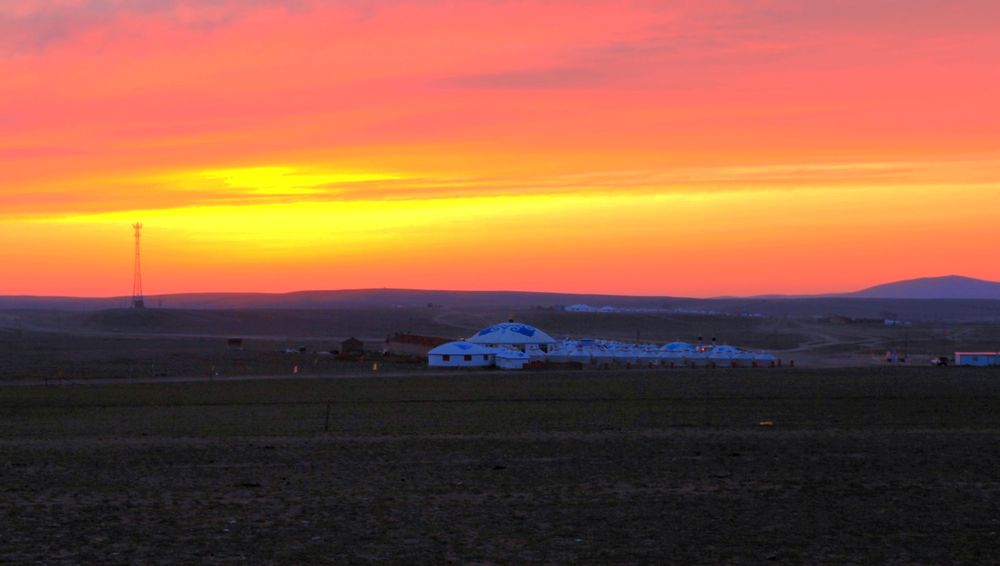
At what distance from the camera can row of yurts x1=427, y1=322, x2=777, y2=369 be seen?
75062 mm

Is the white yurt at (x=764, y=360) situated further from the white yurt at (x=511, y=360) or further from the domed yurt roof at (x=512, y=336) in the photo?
the white yurt at (x=511, y=360)

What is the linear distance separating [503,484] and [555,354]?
62992 millimetres

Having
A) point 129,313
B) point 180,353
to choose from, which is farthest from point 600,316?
point 180,353

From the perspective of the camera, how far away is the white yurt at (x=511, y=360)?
2889 inches

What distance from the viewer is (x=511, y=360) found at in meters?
73.4

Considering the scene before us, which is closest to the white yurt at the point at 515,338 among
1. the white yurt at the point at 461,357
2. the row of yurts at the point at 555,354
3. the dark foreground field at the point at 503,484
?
the row of yurts at the point at 555,354

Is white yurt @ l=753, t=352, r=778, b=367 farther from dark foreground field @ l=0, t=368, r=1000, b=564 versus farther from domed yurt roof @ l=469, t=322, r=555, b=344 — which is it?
dark foreground field @ l=0, t=368, r=1000, b=564

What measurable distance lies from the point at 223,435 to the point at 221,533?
1404cm

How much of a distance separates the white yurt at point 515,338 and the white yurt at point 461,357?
769cm

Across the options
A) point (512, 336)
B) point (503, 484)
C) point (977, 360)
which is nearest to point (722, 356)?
point (512, 336)

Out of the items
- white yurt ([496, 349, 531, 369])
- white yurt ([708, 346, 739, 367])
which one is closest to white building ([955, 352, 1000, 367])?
white yurt ([708, 346, 739, 367])

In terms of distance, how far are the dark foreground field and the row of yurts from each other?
122 ft

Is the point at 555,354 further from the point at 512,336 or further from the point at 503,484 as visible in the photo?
the point at 503,484

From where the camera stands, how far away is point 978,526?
14461 mm
